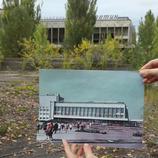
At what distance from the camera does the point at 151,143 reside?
4.17 meters

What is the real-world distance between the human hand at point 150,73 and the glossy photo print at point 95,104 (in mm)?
38

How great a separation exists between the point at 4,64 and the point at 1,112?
30.2ft

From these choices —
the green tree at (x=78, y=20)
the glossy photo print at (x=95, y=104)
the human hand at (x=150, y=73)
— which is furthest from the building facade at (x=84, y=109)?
the green tree at (x=78, y=20)

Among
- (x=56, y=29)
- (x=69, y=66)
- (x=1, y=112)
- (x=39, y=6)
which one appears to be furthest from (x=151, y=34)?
(x=56, y=29)

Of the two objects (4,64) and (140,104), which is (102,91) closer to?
(140,104)

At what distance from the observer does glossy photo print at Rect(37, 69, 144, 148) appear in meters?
1.46

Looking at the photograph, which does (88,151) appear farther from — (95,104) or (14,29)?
(14,29)

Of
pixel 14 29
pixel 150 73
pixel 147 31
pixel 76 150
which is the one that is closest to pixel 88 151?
pixel 76 150

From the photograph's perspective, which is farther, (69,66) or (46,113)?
(69,66)

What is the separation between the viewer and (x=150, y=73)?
1391 millimetres

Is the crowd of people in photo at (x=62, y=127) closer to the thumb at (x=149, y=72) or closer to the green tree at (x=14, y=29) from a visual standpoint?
the thumb at (x=149, y=72)

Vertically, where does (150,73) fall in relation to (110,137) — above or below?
above

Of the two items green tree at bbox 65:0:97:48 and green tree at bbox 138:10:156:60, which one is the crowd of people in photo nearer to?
green tree at bbox 138:10:156:60

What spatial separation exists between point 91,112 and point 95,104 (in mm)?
31
